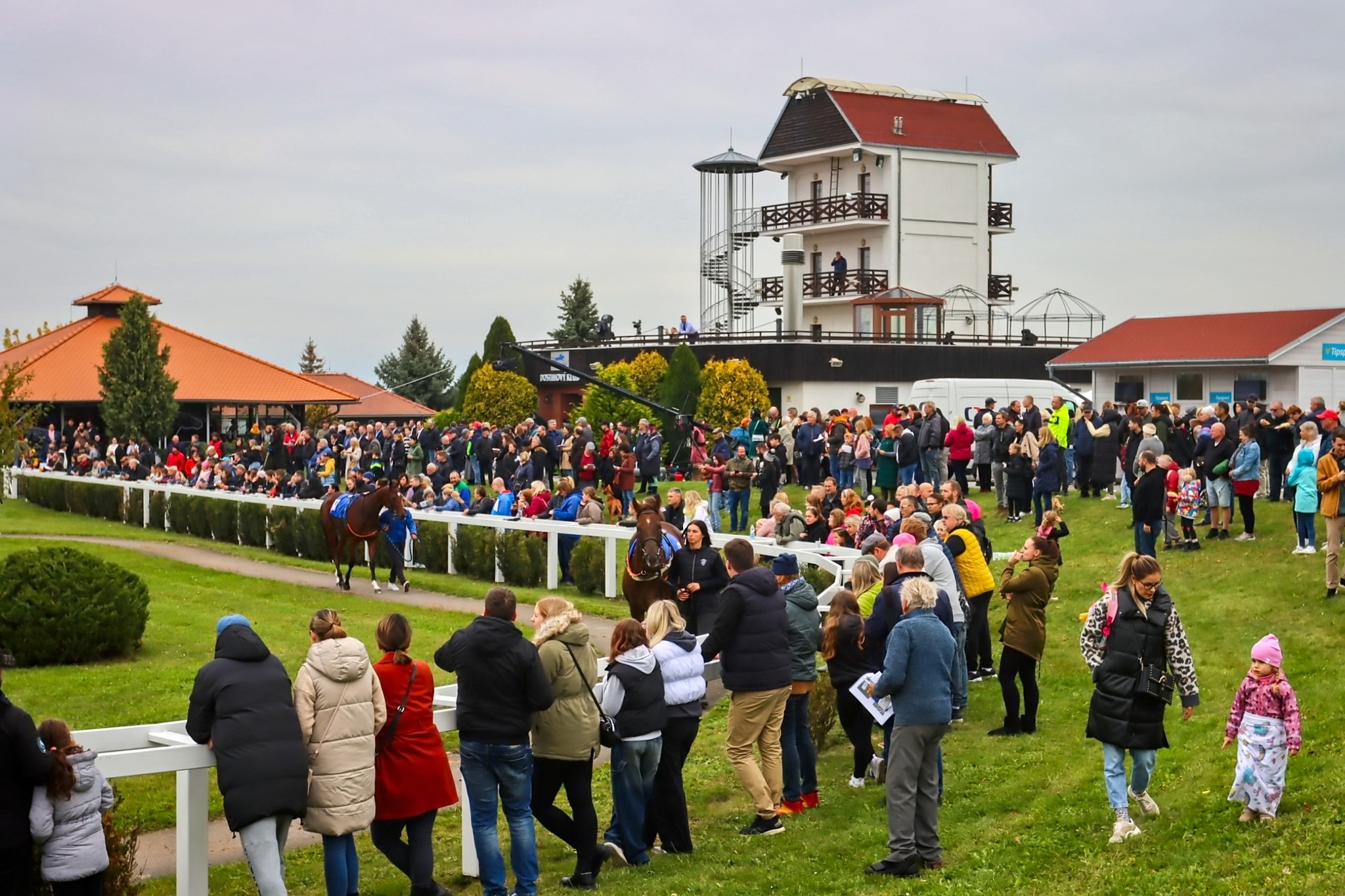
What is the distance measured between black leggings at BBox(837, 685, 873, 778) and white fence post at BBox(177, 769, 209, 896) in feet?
15.9

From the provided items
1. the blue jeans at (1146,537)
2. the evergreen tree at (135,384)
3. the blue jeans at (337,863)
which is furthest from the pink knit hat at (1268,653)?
the evergreen tree at (135,384)

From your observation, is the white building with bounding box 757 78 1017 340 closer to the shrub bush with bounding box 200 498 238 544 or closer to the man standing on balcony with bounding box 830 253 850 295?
the man standing on balcony with bounding box 830 253 850 295

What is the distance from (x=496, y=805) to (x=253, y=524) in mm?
21076

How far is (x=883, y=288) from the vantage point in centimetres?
5647

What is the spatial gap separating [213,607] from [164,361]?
3054cm

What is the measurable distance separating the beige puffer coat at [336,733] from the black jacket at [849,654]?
158 inches

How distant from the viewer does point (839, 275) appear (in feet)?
189

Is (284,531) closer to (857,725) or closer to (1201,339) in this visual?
(857,725)

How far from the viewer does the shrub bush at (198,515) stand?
99.9 feet

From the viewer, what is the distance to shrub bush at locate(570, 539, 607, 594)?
22000mm

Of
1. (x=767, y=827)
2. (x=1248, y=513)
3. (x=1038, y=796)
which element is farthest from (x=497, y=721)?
(x=1248, y=513)

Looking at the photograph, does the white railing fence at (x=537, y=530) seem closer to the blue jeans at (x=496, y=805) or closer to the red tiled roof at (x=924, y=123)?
the blue jeans at (x=496, y=805)

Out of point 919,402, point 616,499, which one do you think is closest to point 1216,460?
point 616,499

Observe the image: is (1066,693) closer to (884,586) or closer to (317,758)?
(884,586)
